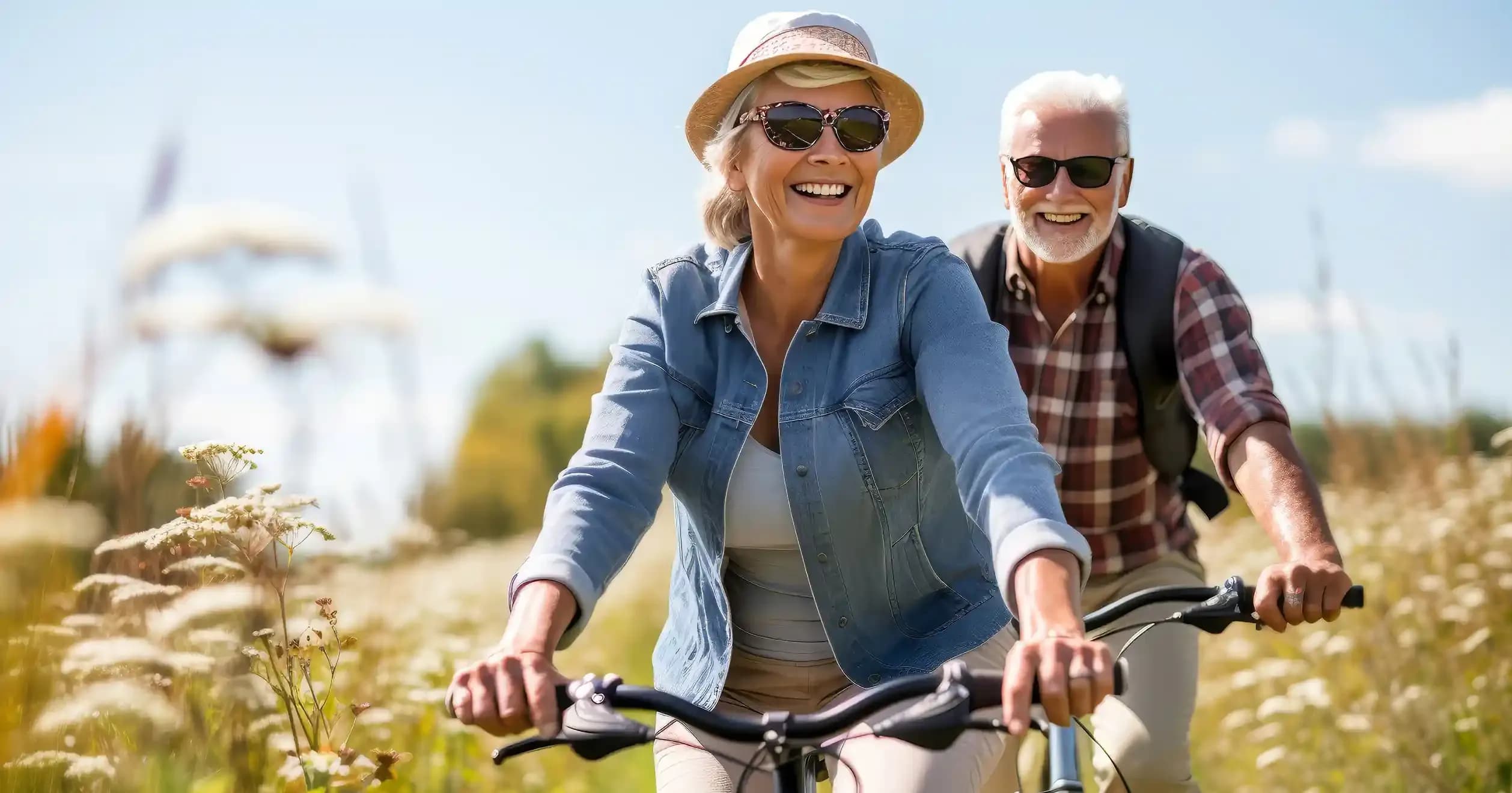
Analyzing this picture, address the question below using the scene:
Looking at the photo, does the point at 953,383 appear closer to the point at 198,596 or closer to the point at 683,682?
the point at 683,682

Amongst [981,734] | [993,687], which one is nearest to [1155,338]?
[981,734]

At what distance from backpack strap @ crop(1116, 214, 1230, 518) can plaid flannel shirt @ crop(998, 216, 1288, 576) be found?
2cm

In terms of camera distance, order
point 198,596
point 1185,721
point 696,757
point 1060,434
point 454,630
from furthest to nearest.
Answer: point 454,630 < point 1060,434 < point 1185,721 < point 198,596 < point 696,757

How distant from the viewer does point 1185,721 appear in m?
3.42

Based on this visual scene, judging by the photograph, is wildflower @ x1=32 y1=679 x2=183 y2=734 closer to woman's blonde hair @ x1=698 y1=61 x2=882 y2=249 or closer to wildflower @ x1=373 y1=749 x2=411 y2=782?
wildflower @ x1=373 y1=749 x2=411 y2=782

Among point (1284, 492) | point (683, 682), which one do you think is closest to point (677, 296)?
point (683, 682)

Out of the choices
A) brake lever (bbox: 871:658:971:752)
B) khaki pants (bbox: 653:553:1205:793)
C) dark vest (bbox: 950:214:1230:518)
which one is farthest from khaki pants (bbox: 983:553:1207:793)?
brake lever (bbox: 871:658:971:752)

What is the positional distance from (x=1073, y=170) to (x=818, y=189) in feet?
3.93

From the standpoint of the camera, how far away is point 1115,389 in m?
3.64

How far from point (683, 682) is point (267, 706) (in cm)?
103

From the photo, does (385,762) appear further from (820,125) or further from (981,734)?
(820,125)

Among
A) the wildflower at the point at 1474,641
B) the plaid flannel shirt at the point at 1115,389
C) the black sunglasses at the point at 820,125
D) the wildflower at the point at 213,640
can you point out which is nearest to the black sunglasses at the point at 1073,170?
the plaid flannel shirt at the point at 1115,389

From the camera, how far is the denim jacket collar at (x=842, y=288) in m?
2.72

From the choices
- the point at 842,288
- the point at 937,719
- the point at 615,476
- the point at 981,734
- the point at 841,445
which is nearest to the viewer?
the point at 937,719
